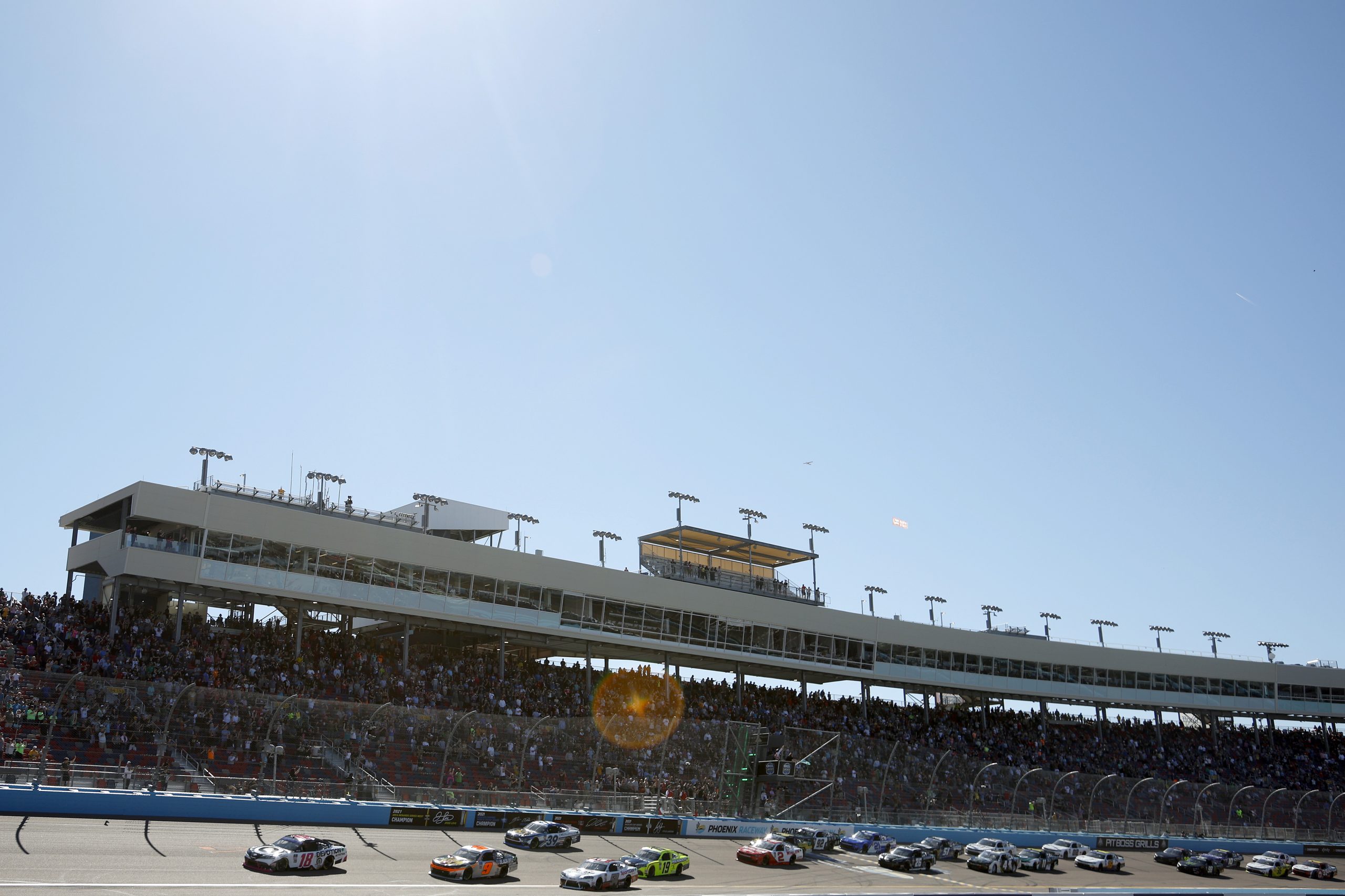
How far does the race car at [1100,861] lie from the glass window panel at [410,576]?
31.4 metres

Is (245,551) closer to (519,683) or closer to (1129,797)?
(519,683)

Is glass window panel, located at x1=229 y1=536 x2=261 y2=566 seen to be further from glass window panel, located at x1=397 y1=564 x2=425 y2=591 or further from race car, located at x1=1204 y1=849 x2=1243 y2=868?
race car, located at x1=1204 y1=849 x2=1243 y2=868

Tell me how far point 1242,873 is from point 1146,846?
614cm

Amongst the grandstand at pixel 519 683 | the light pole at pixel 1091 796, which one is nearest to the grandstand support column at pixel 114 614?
the grandstand at pixel 519 683

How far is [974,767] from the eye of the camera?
54.0 m

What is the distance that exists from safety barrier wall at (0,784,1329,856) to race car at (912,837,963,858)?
2.54 meters

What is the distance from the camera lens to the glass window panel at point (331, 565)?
48.9 meters

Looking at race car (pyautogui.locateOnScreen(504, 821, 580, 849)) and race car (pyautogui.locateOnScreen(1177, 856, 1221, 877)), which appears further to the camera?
race car (pyautogui.locateOnScreen(1177, 856, 1221, 877))

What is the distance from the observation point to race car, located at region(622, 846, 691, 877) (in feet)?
111

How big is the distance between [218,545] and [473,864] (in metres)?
22.6

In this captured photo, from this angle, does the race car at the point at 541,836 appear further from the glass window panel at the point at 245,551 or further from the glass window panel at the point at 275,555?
the glass window panel at the point at 245,551

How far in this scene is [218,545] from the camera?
46438 mm

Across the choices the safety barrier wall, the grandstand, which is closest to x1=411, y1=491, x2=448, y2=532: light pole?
the grandstand

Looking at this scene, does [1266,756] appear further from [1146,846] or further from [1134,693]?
[1146,846]
